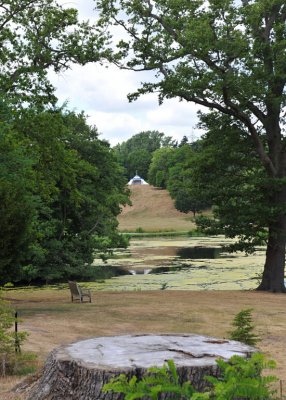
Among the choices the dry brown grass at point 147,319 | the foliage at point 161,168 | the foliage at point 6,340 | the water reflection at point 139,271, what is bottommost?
the water reflection at point 139,271

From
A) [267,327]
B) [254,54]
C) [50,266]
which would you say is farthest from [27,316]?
[50,266]

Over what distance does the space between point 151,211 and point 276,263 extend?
9496 cm

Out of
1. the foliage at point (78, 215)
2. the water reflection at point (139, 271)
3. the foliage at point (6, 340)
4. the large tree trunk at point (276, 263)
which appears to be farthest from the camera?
the water reflection at point (139, 271)

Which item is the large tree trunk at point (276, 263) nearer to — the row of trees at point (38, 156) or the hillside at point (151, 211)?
the row of trees at point (38, 156)

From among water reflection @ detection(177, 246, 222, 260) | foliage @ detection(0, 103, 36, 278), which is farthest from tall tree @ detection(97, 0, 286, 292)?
water reflection @ detection(177, 246, 222, 260)

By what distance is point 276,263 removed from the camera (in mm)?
22859

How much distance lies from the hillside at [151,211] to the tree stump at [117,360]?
291 ft

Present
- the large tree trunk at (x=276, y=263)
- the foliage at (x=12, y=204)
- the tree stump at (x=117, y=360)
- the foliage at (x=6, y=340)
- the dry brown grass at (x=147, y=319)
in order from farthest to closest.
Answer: the large tree trunk at (x=276, y=263)
the foliage at (x=12, y=204)
the dry brown grass at (x=147, y=319)
the foliage at (x=6, y=340)
the tree stump at (x=117, y=360)

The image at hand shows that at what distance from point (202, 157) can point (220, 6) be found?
18.3 ft

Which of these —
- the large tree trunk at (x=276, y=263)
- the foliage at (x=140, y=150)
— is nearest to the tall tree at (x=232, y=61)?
the large tree trunk at (x=276, y=263)

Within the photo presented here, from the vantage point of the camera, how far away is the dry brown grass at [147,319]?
10.9 metres

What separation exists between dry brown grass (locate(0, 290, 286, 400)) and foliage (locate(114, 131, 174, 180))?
450ft

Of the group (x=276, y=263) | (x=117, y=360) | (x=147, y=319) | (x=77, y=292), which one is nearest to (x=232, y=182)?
(x=276, y=263)

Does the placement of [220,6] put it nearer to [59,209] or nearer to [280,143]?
[280,143]
